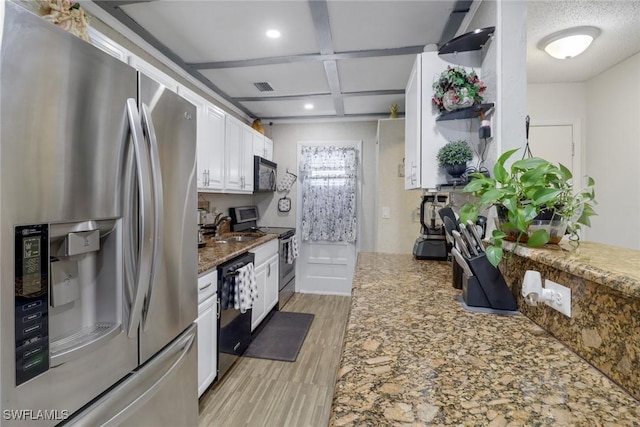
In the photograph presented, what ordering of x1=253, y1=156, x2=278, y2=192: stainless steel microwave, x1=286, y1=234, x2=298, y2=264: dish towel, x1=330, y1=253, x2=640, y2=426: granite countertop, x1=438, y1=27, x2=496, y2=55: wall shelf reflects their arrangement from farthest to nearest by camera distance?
x1=286, y1=234, x2=298, y2=264: dish towel → x1=253, y1=156, x2=278, y2=192: stainless steel microwave → x1=438, y1=27, x2=496, y2=55: wall shelf → x1=330, y1=253, x2=640, y2=426: granite countertop

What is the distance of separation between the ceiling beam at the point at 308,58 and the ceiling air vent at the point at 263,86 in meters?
0.42

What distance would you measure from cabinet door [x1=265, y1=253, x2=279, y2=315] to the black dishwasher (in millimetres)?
653

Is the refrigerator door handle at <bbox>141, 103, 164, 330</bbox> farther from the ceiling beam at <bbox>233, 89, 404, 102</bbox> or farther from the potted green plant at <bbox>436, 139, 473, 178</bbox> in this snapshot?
the ceiling beam at <bbox>233, 89, 404, 102</bbox>

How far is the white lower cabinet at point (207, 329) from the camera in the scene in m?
1.80

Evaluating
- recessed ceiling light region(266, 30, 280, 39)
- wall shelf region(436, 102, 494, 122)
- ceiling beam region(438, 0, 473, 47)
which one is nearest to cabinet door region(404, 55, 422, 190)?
wall shelf region(436, 102, 494, 122)

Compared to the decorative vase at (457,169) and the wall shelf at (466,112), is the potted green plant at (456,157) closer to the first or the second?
the decorative vase at (457,169)

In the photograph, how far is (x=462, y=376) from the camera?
2.19 feet

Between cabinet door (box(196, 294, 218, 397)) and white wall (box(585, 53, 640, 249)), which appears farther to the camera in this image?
white wall (box(585, 53, 640, 249))

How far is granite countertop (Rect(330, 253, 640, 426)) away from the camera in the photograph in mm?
544

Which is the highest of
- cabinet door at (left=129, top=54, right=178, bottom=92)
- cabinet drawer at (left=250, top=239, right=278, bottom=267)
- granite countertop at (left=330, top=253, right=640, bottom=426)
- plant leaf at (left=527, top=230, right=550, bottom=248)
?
cabinet door at (left=129, top=54, right=178, bottom=92)

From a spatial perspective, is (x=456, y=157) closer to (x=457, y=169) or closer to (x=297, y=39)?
(x=457, y=169)

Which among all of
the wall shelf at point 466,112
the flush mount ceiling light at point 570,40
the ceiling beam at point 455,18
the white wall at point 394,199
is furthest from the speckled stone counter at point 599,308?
the white wall at point 394,199
